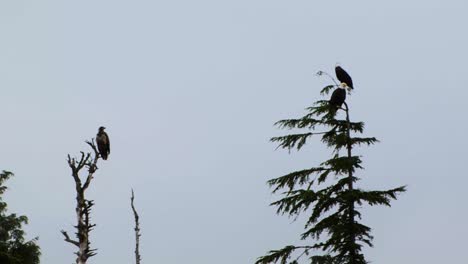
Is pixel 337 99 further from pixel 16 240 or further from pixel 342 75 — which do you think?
pixel 16 240

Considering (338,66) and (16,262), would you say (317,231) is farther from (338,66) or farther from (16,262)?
(16,262)

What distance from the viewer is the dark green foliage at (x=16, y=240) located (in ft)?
78.8

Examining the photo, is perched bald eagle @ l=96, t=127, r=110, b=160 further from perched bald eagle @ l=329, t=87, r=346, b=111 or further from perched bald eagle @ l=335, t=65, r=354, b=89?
perched bald eagle @ l=335, t=65, r=354, b=89

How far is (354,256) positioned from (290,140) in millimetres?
3230

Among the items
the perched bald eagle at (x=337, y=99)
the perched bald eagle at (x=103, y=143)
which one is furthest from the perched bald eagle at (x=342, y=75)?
the perched bald eagle at (x=103, y=143)

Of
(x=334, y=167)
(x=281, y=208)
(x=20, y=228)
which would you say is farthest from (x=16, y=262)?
(x=334, y=167)

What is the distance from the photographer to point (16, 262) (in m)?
22.0

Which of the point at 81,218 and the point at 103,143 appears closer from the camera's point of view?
the point at 81,218

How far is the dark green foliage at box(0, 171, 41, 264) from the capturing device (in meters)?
24.0

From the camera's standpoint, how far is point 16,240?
26.4 meters

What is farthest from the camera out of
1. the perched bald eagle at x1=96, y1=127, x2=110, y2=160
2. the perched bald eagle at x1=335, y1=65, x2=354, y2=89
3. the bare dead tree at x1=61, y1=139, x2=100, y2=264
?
the perched bald eagle at x1=335, y1=65, x2=354, y2=89

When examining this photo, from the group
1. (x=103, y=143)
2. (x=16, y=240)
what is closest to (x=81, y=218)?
(x=103, y=143)

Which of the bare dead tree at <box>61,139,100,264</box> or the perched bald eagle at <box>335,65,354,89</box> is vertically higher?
the perched bald eagle at <box>335,65,354,89</box>

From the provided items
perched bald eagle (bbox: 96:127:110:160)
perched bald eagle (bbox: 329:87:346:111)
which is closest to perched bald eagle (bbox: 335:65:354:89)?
perched bald eagle (bbox: 329:87:346:111)
